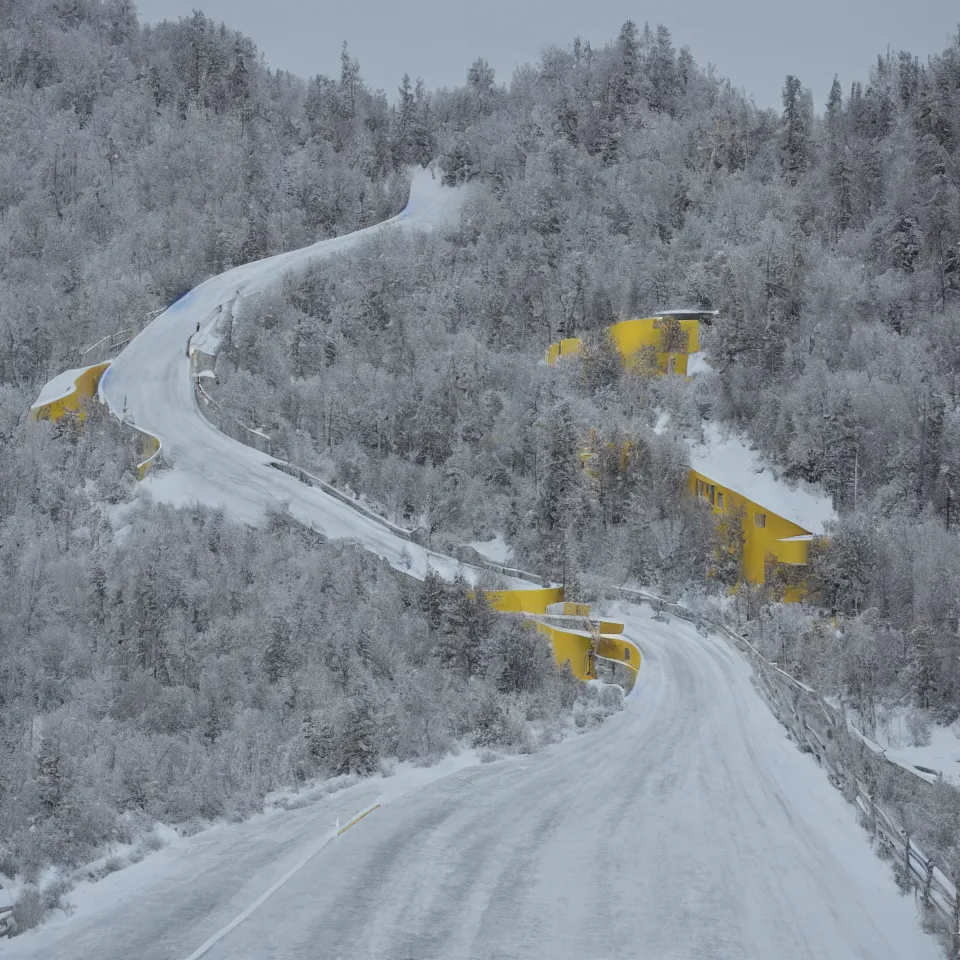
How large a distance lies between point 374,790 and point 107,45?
232 ft

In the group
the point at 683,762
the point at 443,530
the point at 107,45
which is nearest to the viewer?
the point at 683,762

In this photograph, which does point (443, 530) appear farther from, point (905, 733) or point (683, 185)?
point (683, 185)

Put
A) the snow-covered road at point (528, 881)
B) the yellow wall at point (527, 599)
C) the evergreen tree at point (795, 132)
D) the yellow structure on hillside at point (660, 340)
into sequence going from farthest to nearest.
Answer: the evergreen tree at point (795, 132) < the yellow structure on hillside at point (660, 340) < the yellow wall at point (527, 599) < the snow-covered road at point (528, 881)

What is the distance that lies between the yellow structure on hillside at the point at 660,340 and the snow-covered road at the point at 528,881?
27.1 m

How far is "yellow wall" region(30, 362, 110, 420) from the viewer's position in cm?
3300

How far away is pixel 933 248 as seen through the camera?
4191cm

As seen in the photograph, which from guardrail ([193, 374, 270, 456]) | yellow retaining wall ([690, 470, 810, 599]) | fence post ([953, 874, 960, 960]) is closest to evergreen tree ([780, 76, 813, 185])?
yellow retaining wall ([690, 470, 810, 599])

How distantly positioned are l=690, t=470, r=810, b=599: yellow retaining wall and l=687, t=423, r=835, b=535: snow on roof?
166 millimetres

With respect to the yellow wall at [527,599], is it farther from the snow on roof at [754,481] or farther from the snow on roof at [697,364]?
the snow on roof at [697,364]

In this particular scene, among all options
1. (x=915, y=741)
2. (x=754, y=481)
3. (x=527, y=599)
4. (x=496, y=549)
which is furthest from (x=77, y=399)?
(x=915, y=741)

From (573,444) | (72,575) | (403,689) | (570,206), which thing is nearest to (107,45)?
(570,206)

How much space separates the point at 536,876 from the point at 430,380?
101ft

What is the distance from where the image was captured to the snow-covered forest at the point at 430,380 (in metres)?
18.6

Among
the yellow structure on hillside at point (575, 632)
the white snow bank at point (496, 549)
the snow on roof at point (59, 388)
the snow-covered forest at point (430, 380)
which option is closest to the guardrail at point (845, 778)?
the snow-covered forest at point (430, 380)
